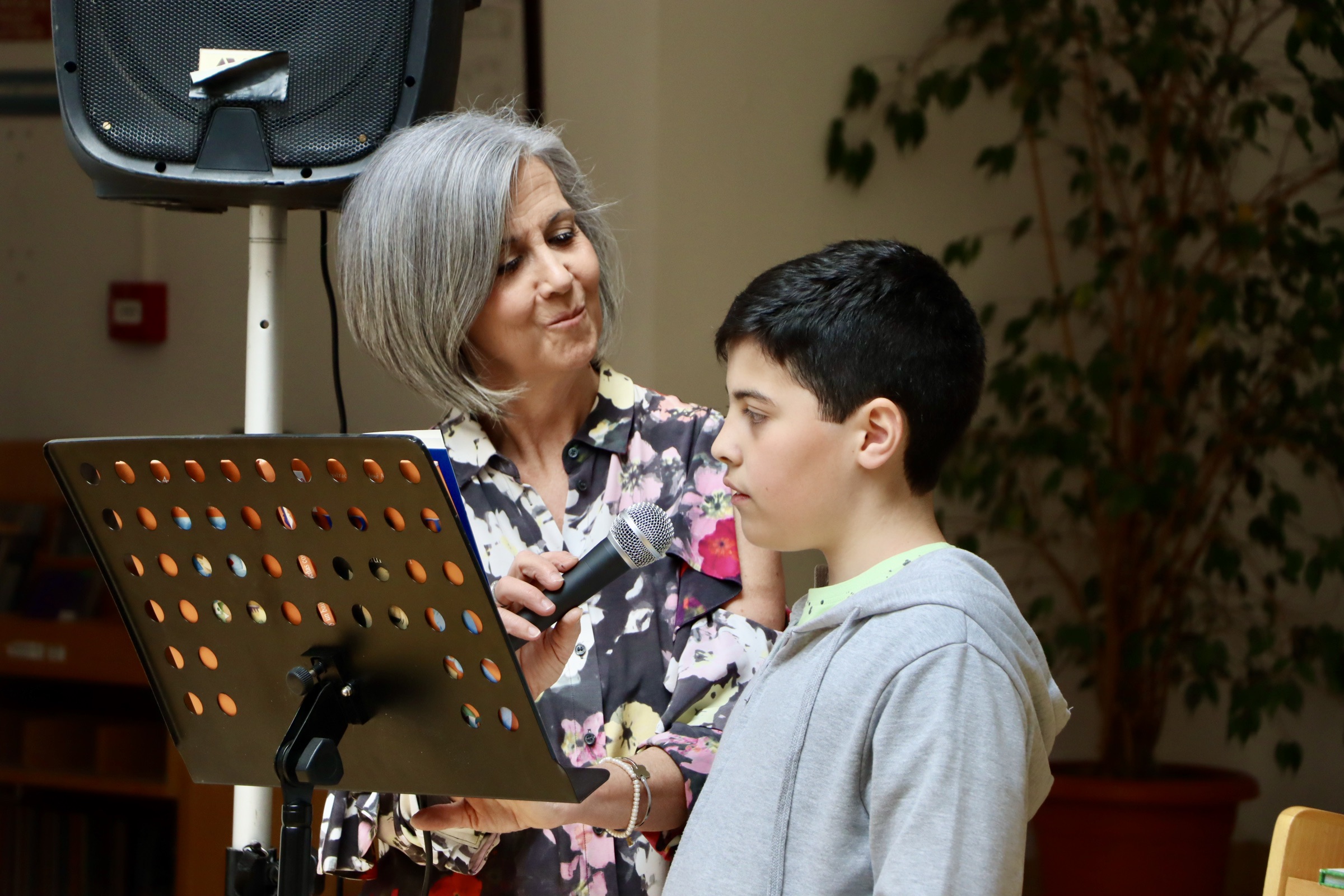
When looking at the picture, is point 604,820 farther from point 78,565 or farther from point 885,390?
point 78,565

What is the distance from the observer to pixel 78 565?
296 cm

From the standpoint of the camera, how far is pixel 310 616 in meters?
0.99

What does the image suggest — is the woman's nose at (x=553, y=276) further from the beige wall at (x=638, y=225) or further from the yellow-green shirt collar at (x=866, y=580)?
the beige wall at (x=638, y=225)

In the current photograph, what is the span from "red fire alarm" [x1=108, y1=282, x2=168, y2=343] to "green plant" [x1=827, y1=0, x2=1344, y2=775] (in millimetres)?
1480

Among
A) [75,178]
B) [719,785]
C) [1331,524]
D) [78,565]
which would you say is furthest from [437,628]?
[1331,524]

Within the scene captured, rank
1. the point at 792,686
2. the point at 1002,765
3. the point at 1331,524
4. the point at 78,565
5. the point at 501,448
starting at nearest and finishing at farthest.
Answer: the point at 1002,765
the point at 792,686
the point at 501,448
the point at 78,565
the point at 1331,524

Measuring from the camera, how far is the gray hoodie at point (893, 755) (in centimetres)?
88

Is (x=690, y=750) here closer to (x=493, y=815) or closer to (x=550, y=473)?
(x=493, y=815)

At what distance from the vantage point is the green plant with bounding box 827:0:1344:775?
2975 millimetres

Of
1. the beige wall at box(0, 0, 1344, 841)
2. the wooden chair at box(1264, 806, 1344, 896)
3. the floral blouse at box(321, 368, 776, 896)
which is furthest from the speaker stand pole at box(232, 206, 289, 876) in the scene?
the beige wall at box(0, 0, 1344, 841)

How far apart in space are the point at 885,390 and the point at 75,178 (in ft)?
8.33

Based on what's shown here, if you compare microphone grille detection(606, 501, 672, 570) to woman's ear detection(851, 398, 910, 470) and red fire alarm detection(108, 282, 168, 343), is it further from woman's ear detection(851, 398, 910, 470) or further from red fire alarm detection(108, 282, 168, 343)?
red fire alarm detection(108, 282, 168, 343)

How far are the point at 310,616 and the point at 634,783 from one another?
0.30 m

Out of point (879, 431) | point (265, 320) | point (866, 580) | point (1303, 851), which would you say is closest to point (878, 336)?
point (879, 431)
